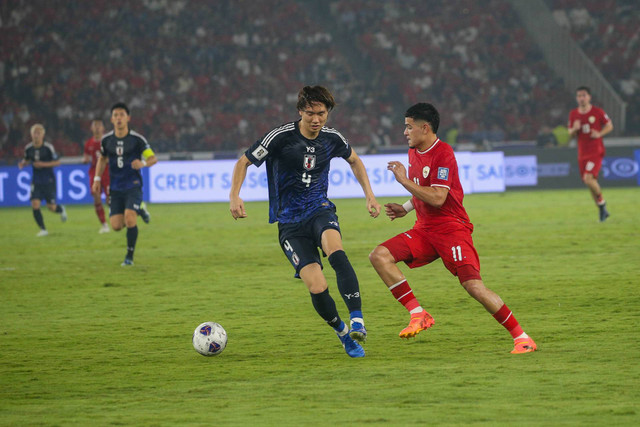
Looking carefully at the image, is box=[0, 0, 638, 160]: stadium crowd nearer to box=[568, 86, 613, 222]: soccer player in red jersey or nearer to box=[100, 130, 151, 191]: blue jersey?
box=[568, 86, 613, 222]: soccer player in red jersey

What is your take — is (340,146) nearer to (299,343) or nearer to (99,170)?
(299,343)

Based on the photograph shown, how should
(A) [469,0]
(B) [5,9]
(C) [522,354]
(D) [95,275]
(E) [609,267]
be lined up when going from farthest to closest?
(A) [469,0], (B) [5,9], (D) [95,275], (E) [609,267], (C) [522,354]

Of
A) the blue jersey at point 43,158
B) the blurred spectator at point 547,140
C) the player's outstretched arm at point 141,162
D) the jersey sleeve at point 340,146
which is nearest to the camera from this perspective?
the jersey sleeve at point 340,146

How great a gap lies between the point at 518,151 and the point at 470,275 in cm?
2034

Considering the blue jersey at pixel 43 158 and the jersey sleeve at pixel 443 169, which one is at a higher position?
the blue jersey at pixel 43 158

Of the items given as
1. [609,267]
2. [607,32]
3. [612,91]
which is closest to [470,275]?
[609,267]

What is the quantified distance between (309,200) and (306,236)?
0.90ft

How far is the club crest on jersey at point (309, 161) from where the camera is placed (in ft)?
22.4

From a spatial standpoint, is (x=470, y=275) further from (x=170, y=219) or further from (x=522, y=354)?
(x=170, y=219)

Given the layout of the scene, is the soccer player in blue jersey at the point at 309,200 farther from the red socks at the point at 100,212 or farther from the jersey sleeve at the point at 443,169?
the red socks at the point at 100,212

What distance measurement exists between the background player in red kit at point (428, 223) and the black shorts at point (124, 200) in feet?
21.9

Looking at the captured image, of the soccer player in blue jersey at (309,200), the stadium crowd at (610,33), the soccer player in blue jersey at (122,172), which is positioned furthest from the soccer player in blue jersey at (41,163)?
the stadium crowd at (610,33)

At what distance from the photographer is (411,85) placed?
3269cm

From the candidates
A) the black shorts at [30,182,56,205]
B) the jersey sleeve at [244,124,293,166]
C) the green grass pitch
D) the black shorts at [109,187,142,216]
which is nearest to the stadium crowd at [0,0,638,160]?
the black shorts at [30,182,56,205]
